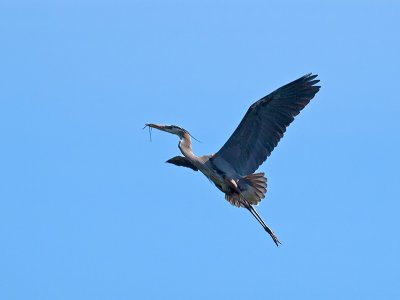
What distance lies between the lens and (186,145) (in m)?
30.1

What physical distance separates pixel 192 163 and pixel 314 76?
238 centimetres

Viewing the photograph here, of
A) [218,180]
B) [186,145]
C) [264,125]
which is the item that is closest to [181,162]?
[186,145]

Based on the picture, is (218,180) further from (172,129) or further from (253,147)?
(172,129)

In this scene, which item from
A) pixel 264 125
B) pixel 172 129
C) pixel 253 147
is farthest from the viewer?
pixel 172 129

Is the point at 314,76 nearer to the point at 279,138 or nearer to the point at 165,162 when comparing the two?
the point at 279,138

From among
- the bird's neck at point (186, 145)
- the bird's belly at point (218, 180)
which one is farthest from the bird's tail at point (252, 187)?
the bird's neck at point (186, 145)

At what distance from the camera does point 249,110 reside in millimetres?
29516

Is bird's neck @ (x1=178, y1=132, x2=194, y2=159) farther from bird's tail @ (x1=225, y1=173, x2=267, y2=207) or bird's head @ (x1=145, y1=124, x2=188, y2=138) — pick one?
bird's tail @ (x1=225, y1=173, x2=267, y2=207)

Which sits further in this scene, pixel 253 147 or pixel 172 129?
pixel 172 129

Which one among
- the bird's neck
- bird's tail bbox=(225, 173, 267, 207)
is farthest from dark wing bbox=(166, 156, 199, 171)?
bird's tail bbox=(225, 173, 267, 207)

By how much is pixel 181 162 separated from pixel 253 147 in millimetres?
1530

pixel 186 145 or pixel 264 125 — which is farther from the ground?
pixel 186 145

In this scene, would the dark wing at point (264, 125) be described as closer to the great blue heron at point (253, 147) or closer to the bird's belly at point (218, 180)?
the great blue heron at point (253, 147)

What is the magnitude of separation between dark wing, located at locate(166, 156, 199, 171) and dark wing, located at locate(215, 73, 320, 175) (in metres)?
0.83
